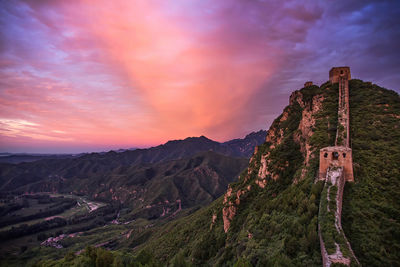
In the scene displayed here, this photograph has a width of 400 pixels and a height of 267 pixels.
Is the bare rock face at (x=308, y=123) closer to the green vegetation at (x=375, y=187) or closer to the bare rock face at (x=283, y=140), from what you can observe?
the bare rock face at (x=283, y=140)

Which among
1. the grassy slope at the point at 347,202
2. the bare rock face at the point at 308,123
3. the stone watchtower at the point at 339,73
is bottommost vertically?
the grassy slope at the point at 347,202

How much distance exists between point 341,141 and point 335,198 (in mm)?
15954

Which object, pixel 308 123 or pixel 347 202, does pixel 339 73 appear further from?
pixel 347 202

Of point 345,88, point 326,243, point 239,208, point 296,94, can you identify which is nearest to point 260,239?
point 326,243

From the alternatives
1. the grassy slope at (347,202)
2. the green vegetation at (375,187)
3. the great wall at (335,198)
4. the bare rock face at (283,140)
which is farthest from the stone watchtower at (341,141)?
the bare rock face at (283,140)

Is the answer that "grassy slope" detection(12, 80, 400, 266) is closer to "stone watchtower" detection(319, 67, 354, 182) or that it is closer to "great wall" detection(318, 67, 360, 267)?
"great wall" detection(318, 67, 360, 267)

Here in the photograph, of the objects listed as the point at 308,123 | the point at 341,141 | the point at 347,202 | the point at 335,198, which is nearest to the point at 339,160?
the point at 347,202

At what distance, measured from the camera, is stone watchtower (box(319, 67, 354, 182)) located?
24919 mm

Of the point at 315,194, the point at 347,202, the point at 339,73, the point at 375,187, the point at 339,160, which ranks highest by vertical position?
the point at 339,73

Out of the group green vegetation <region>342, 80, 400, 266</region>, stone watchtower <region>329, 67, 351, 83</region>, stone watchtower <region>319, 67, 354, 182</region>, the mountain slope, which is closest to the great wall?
stone watchtower <region>319, 67, 354, 182</region>

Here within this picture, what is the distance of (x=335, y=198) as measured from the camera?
68.1 feet

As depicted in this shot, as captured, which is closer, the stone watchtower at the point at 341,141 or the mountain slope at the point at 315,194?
the mountain slope at the point at 315,194

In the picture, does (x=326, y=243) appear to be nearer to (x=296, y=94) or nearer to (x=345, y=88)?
(x=345, y=88)

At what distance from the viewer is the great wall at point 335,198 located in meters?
15.2
